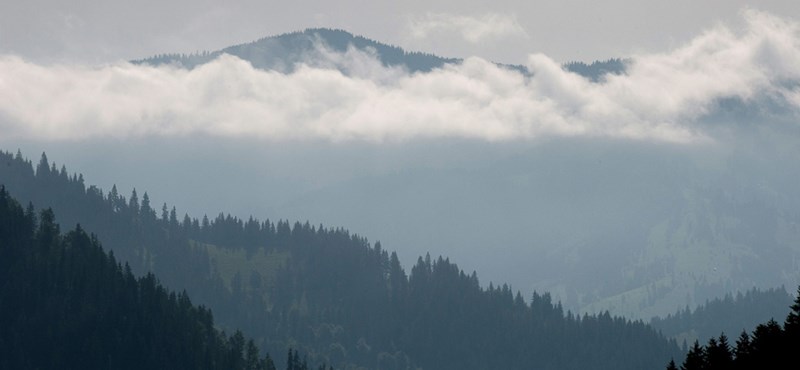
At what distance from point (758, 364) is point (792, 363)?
2915 mm

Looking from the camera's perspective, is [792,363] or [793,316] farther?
[793,316]

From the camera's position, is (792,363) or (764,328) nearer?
(792,363)

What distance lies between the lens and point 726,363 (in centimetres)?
8519

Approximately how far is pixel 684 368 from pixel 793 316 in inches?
281

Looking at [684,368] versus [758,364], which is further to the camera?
[684,368]

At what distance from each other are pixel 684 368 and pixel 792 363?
9.23 m

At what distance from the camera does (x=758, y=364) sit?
8325 centimetres

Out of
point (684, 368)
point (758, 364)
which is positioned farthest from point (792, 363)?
point (684, 368)

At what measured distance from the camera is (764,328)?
→ 86.2 metres

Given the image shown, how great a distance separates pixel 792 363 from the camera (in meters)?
80.6

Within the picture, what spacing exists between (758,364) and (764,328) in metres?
3.57

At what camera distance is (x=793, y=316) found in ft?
289

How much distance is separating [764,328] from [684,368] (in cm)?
552

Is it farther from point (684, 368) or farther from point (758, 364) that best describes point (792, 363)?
point (684, 368)
